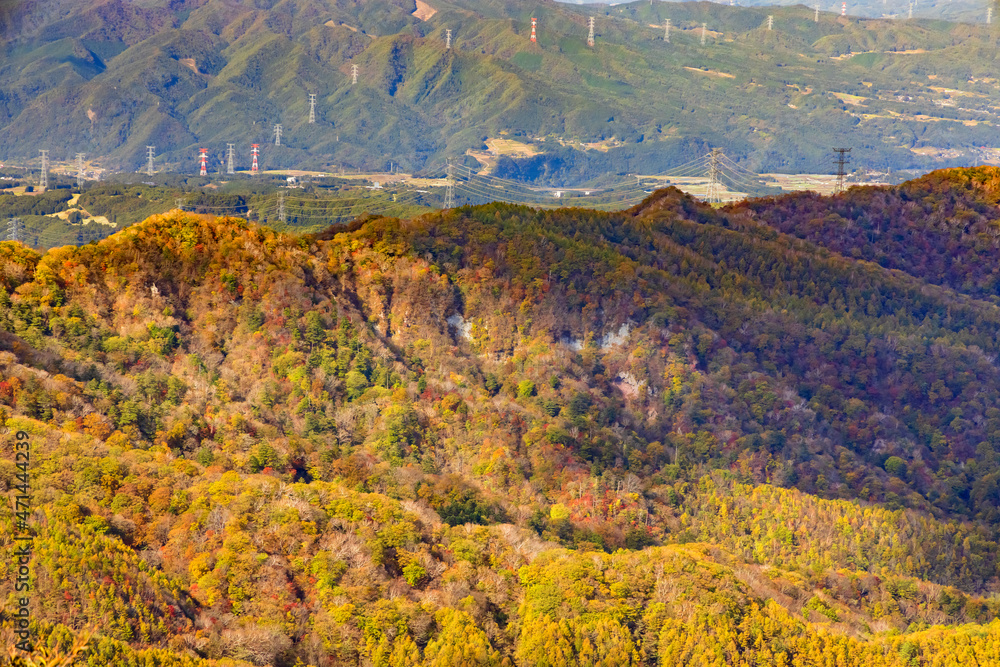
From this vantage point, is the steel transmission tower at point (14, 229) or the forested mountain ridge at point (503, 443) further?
the steel transmission tower at point (14, 229)

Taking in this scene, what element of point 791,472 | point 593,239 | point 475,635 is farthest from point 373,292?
point 475,635

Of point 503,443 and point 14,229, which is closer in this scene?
point 503,443

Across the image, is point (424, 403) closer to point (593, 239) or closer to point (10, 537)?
point (593, 239)

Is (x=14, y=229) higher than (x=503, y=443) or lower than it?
lower

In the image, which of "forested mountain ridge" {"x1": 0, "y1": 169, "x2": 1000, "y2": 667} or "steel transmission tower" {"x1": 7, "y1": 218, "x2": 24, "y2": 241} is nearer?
"forested mountain ridge" {"x1": 0, "y1": 169, "x2": 1000, "y2": 667}
